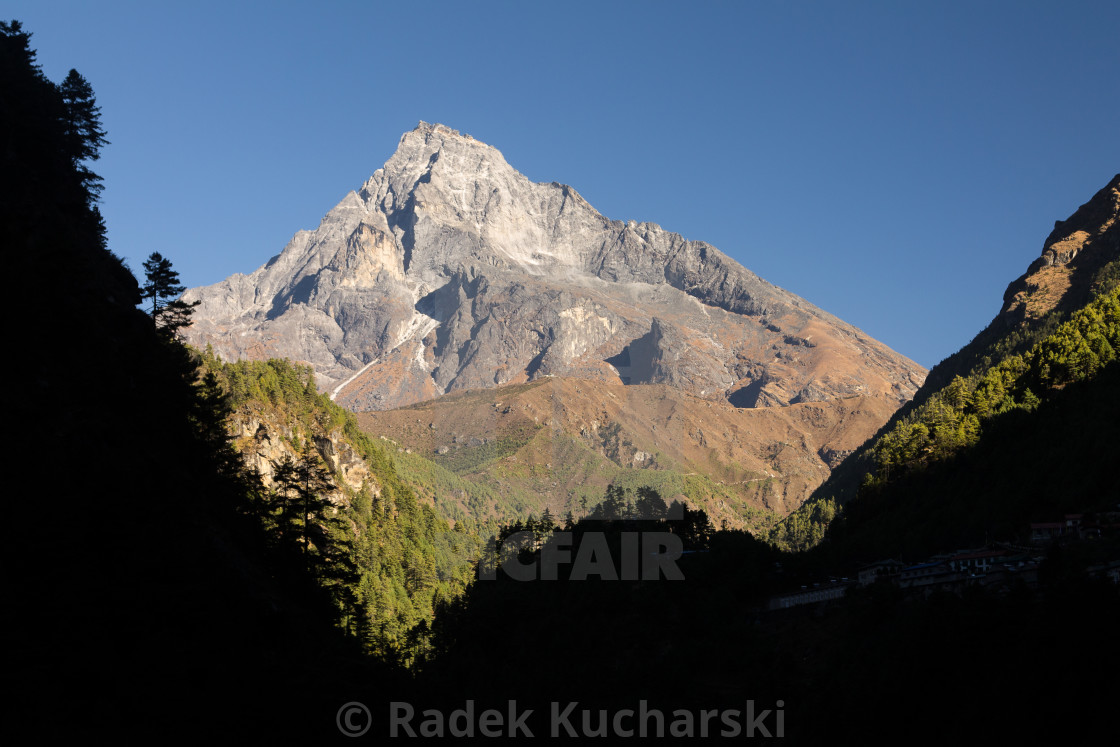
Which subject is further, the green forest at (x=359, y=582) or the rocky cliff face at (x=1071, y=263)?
the rocky cliff face at (x=1071, y=263)

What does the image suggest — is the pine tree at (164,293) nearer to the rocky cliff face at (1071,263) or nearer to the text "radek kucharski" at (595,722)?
the text "radek kucharski" at (595,722)

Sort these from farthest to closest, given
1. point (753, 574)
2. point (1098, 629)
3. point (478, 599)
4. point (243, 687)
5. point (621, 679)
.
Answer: point (478, 599)
point (753, 574)
point (621, 679)
point (1098, 629)
point (243, 687)

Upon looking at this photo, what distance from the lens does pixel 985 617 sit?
4328 centimetres

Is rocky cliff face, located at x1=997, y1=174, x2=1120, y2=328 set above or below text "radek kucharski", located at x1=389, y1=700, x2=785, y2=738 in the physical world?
above

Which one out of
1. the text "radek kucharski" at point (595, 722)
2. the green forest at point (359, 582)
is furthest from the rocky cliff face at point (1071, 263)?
the text "radek kucharski" at point (595, 722)

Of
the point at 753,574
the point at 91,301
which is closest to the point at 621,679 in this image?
the point at 753,574

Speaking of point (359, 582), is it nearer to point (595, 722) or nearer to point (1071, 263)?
point (595, 722)

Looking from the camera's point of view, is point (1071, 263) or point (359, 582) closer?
point (359, 582)

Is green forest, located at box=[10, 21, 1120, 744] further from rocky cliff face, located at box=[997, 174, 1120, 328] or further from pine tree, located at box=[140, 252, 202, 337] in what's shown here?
rocky cliff face, located at box=[997, 174, 1120, 328]

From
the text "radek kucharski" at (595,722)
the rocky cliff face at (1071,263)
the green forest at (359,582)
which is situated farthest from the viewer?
the rocky cliff face at (1071,263)

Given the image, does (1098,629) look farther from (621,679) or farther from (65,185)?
(65,185)

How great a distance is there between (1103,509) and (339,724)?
173ft

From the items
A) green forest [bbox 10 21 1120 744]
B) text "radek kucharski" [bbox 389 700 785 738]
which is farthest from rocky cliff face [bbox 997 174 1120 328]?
text "radek kucharski" [bbox 389 700 785 738]

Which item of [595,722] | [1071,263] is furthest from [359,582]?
[1071,263]
